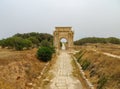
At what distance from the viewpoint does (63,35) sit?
49.8 m

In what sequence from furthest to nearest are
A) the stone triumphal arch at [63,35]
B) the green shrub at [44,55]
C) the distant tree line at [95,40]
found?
the distant tree line at [95,40] → the stone triumphal arch at [63,35] → the green shrub at [44,55]

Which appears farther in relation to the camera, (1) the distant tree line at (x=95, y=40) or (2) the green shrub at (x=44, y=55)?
(1) the distant tree line at (x=95, y=40)

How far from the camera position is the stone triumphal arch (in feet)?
161

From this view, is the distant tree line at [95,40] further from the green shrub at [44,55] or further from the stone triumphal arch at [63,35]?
the green shrub at [44,55]

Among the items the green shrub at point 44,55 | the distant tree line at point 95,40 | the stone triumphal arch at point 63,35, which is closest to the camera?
the green shrub at point 44,55

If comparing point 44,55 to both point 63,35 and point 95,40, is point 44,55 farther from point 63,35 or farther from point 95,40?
point 95,40

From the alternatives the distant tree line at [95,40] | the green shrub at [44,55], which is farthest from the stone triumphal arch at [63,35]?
the green shrub at [44,55]

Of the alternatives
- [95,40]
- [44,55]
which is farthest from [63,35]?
[44,55]

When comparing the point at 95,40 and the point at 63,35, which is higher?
the point at 63,35

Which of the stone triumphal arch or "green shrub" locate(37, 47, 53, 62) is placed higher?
the stone triumphal arch

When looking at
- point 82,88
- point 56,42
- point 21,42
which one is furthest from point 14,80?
point 56,42

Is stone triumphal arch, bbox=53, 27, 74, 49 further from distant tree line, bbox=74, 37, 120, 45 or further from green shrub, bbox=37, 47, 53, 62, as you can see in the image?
green shrub, bbox=37, 47, 53, 62

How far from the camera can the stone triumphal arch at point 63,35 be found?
49.2m

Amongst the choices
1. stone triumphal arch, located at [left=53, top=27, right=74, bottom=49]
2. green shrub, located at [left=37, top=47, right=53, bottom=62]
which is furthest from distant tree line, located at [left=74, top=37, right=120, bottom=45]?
green shrub, located at [left=37, top=47, right=53, bottom=62]
